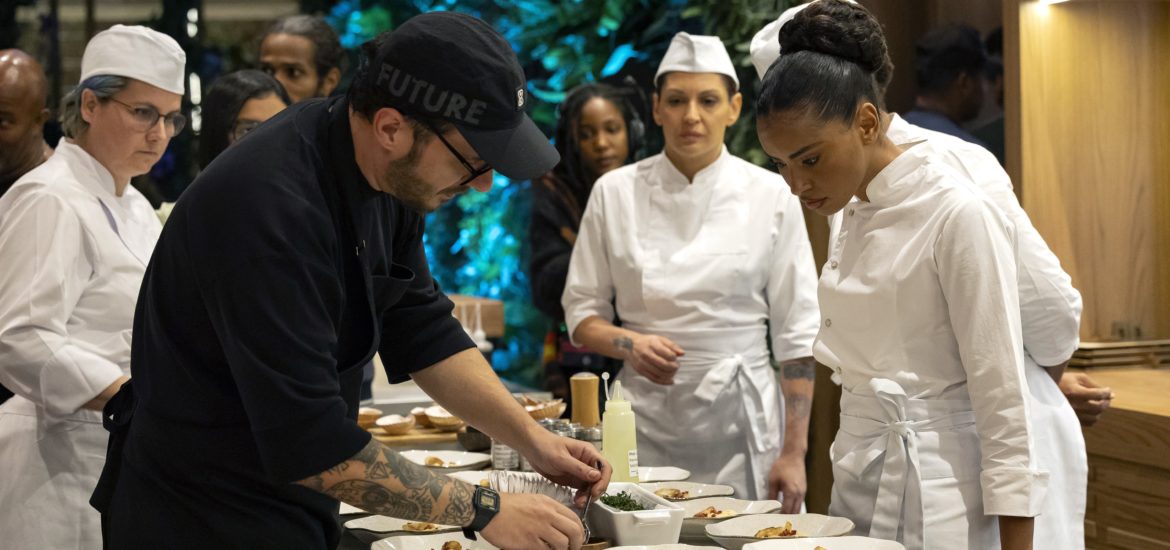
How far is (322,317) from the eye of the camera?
1.44 meters

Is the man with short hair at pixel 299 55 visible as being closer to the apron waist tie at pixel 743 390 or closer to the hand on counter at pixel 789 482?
the apron waist tie at pixel 743 390

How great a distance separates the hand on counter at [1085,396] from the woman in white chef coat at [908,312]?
657 millimetres

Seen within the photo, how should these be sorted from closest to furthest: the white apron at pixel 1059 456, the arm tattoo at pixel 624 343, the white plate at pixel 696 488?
the white apron at pixel 1059 456 < the white plate at pixel 696 488 < the arm tattoo at pixel 624 343

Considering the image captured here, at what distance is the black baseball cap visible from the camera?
1.46m

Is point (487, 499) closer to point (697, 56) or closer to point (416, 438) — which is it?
point (416, 438)

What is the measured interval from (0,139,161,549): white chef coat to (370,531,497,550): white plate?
2.57 ft

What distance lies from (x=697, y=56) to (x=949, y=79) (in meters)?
1.02

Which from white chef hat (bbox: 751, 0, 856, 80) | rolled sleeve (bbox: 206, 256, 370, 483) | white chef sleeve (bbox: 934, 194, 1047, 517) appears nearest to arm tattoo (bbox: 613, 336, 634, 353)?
white chef hat (bbox: 751, 0, 856, 80)

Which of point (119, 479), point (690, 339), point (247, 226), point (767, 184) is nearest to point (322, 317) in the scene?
point (247, 226)

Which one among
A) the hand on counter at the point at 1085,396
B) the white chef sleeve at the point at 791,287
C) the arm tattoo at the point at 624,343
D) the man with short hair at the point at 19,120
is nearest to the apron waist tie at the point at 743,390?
the white chef sleeve at the point at 791,287

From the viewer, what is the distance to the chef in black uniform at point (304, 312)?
55.4 inches

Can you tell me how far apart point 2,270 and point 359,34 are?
4946 mm

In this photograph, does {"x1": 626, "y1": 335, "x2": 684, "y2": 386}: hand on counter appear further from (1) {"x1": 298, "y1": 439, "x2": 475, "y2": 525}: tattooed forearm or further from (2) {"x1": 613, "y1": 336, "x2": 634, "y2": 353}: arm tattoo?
(1) {"x1": 298, "y1": 439, "x2": 475, "y2": 525}: tattooed forearm

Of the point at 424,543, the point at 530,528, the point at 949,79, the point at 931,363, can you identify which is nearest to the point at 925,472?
the point at 931,363
